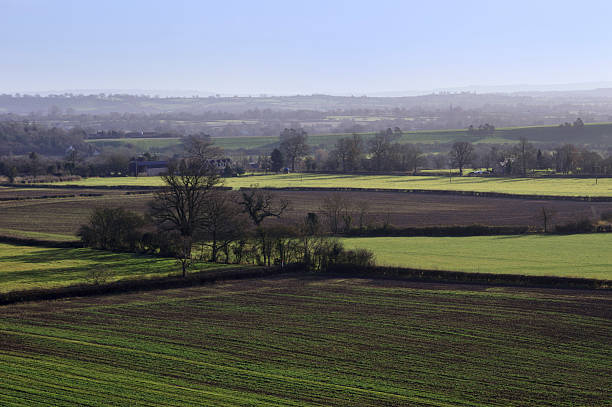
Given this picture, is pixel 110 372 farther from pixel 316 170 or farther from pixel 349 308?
pixel 316 170

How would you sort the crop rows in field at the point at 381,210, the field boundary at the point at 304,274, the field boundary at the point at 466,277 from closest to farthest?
the field boundary at the point at 304,274 < the field boundary at the point at 466,277 < the crop rows in field at the point at 381,210

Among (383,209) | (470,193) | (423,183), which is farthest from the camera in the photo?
(423,183)

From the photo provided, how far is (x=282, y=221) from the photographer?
63094mm

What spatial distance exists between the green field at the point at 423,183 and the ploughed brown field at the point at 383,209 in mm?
7983

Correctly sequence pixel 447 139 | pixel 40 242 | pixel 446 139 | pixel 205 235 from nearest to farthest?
pixel 205 235 → pixel 40 242 → pixel 447 139 → pixel 446 139

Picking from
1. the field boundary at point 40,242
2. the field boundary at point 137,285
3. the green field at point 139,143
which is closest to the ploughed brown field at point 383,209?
the field boundary at point 40,242

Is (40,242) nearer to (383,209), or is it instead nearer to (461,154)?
(383,209)

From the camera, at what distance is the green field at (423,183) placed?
8550 cm

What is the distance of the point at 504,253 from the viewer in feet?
157

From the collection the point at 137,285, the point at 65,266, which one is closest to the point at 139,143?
the point at 65,266

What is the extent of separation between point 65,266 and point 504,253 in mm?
27412

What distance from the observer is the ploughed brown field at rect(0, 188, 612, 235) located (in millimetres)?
63062

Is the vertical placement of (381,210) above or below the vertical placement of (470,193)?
below

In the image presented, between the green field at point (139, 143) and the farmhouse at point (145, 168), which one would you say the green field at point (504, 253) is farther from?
the green field at point (139, 143)
